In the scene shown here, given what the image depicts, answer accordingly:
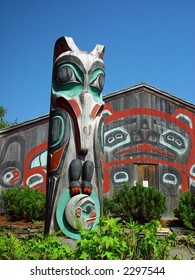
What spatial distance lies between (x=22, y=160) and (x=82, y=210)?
8.05 metres

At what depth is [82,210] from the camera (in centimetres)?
591

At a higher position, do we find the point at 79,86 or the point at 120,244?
the point at 79,86

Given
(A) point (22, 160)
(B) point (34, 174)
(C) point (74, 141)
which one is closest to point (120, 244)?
(C) point (74, 141)

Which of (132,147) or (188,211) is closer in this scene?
(188,211)

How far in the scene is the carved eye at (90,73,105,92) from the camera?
6.75 metres

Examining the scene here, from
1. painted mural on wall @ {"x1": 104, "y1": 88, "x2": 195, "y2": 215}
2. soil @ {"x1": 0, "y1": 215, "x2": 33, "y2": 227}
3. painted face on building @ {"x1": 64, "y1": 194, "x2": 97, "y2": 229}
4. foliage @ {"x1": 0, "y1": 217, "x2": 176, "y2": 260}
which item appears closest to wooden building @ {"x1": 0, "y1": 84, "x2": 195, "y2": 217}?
painted mural on wall @ {"x1": 104, "y1": 88, "x2": 195, "y2": 215}

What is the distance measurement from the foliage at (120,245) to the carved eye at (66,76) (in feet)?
14.2

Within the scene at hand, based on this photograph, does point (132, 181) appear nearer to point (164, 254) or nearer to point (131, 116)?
point (131, 116)

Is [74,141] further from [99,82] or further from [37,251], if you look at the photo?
[37,251]

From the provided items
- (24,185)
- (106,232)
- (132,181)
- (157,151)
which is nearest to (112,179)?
(132,181)

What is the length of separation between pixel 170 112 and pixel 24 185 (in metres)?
6.61

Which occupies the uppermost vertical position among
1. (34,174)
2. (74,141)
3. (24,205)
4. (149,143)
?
(149,143)

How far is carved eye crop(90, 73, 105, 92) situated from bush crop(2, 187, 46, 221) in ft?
18.0

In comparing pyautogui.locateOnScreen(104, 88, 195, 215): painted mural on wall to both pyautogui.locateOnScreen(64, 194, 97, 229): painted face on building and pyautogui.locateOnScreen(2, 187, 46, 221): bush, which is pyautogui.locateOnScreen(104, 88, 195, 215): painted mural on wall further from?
pyautogui.locateOnScreen(64, 194, 97, 229): painted face on building
